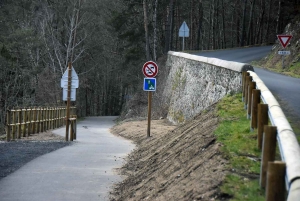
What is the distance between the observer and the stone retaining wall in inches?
657

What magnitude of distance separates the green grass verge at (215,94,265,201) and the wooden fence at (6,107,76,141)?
45.8ft

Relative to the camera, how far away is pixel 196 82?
24312mm

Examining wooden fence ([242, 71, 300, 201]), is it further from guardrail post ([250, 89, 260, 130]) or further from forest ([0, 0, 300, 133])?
forest ([0, 0, 300, 133])

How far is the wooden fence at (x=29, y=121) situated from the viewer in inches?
950

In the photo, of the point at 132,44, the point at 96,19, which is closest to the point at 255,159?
the point at 132,44

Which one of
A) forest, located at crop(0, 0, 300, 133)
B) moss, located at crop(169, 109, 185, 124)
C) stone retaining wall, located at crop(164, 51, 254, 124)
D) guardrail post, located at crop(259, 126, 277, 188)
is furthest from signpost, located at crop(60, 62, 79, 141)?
guardrail post, located at crop(259, 126, 277, 188)

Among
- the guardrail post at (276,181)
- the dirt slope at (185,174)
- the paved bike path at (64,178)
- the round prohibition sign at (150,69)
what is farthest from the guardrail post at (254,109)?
the round prohibition sign at (150,69)

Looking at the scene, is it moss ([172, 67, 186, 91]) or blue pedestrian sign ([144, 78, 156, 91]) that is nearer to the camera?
blue pedestrian sign ([144, 78, 156, 91])

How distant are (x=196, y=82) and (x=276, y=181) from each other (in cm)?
2006

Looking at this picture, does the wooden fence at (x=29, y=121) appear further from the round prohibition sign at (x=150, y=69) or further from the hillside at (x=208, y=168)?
the hillside at (x=208, y=168)

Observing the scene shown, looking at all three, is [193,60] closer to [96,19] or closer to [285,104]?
[285,104]

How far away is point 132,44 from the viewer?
5194cm

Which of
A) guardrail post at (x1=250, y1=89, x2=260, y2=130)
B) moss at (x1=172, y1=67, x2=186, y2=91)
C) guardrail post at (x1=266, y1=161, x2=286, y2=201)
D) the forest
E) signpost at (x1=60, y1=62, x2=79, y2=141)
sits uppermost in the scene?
the forest

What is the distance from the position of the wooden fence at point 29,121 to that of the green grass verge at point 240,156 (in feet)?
A: 45.8
